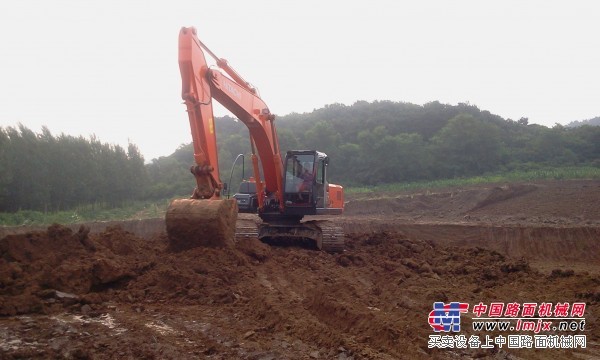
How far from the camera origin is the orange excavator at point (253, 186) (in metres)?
8.73

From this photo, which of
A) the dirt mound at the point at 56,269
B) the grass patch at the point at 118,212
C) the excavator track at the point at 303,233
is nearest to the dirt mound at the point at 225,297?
the dirt mound at the point at 56,269

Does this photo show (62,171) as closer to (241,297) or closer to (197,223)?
(197,223)

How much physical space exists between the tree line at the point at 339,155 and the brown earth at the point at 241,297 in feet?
62.8

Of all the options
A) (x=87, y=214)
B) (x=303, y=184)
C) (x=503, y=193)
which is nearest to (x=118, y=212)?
(x=87, y=214)

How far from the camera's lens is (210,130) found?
9250 mm

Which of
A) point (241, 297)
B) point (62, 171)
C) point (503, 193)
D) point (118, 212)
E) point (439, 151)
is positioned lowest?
point (241, 297)

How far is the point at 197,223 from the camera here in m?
8.63

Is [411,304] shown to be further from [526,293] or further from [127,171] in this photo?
[127,171]

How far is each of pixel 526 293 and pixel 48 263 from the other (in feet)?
23.1

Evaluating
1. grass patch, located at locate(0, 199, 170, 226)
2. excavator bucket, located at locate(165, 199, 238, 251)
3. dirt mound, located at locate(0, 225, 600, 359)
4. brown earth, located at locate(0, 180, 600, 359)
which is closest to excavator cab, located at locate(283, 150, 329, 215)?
brown earth, located at locate(0, 180, 600, 359)

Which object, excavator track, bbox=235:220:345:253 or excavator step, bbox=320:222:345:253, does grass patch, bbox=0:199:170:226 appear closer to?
excavator track, bbox=235:220:345:253

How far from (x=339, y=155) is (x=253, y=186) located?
33.3 m

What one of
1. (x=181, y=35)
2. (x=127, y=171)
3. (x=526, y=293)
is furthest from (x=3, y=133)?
(x=526, y=293)

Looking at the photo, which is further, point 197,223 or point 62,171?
point 62,171
